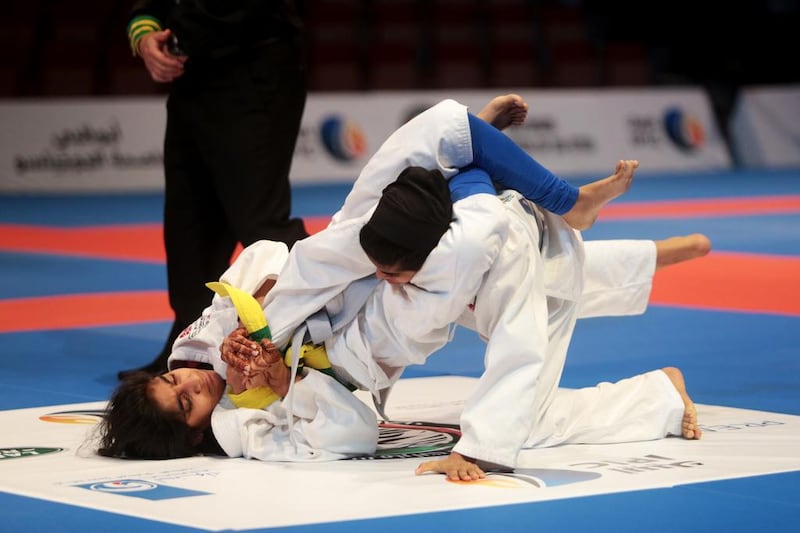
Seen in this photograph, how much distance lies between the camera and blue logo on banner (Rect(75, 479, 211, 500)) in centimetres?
323

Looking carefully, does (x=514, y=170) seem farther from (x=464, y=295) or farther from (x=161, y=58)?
(x=161, y=58)

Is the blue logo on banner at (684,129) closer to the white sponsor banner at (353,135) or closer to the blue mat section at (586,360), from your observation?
the white sponsor banner at (353,135)

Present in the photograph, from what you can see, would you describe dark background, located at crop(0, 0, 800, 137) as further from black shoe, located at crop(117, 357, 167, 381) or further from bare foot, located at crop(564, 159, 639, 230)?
bare foot, located at crop(564, 159, 639, 230)

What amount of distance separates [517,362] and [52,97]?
420 inches

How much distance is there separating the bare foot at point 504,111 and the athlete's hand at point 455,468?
49.7 inches

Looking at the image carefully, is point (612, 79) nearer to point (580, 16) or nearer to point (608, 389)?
point (580, 16)

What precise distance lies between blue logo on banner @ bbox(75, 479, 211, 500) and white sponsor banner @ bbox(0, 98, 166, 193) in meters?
9.64

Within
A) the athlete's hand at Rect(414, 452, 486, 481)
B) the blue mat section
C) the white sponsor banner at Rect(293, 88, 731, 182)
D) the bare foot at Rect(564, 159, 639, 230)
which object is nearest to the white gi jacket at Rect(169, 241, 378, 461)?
the athlete's hand at Rect(414, 452, 486, 481)

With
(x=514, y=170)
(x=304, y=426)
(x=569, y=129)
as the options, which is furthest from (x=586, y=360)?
(x=569, y=129)

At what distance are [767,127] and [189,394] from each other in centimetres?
1390

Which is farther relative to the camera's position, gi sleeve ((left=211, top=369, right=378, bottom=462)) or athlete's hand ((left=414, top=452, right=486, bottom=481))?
gi sleeve ((left=211, top=369, right=378, bottom=462))

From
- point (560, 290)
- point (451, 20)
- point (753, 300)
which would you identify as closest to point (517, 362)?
point (560, 290)

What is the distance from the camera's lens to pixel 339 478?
3434 millimetres

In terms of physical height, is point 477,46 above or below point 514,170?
above
